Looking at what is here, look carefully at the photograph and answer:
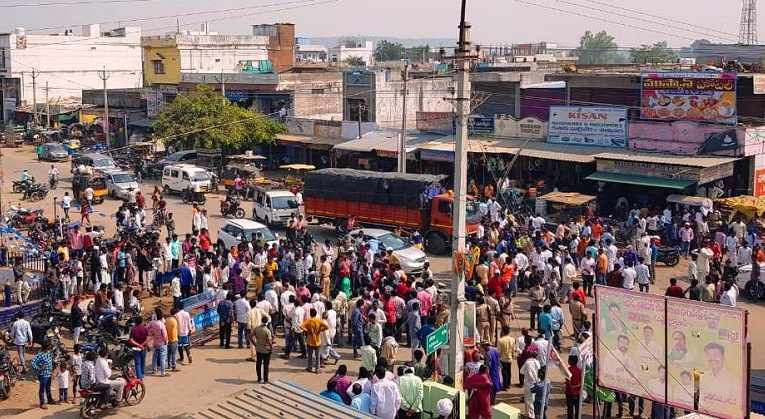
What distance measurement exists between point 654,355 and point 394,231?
1559cm

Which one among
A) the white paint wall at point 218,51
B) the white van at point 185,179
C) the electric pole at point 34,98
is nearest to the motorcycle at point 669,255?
the white van at point 185,179

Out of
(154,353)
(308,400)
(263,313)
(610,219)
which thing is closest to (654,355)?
(308,400)

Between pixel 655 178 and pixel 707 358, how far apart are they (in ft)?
60.8

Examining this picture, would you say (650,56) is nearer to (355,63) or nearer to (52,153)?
(355,63)

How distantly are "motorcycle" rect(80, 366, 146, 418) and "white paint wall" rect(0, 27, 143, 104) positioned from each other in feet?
194

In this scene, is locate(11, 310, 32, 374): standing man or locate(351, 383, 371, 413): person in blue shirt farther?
locate(11, 310, 32, 374): standing man

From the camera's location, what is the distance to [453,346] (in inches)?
535

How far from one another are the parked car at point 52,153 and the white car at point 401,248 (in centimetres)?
3042

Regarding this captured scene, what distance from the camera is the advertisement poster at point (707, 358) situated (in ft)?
36.8

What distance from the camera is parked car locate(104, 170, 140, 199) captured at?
36.5 meters

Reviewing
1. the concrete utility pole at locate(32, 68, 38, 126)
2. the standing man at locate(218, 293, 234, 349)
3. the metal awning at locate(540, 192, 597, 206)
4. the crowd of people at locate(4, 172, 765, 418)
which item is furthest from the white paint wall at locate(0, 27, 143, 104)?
the standing man at locate(218, 293, 234, 349)

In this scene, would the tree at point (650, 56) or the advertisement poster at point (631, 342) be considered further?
the tree at point (650, 56)

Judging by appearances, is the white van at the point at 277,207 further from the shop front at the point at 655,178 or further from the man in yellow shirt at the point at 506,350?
the man in yellow shirt at the point at 506,350

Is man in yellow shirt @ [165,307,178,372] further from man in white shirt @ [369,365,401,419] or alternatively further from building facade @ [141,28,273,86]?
building facade @ [141,28,273,86]
